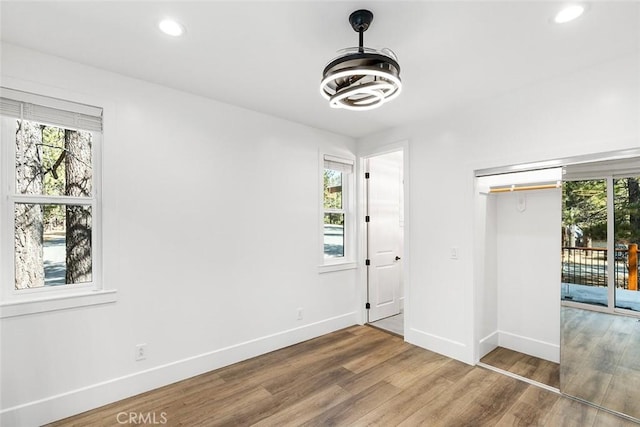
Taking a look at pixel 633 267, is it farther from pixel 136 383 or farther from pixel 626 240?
pixel 136 383

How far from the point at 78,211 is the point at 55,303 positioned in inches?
28.7

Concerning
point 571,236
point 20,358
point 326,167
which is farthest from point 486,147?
point 20,358

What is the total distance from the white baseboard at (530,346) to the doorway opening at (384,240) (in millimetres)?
1230

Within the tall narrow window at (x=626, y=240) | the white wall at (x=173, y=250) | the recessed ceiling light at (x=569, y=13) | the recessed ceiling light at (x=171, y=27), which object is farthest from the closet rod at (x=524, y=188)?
the recessed ceiling light at (x=171, y=27)

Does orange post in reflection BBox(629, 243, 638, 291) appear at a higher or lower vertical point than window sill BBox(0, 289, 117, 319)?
higher

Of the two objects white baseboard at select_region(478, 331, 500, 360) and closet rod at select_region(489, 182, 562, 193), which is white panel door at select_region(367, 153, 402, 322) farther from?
closet rod at select_region(489, 182, 562, 193)

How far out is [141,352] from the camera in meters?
2.60

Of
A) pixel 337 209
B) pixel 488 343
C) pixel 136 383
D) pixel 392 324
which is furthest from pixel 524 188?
pixel 136 383

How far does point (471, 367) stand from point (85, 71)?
4425 millimetres

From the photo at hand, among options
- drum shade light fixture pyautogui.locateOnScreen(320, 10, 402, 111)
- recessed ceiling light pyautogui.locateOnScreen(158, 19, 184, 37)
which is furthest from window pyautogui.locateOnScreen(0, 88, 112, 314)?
drum shade light fixture pyautogui.locateOnScreen(320, 10, 402, 111)

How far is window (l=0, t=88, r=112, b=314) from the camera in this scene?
2.19 metres

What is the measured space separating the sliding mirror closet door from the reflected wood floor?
0.27 meters

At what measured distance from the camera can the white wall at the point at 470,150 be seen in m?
2.34

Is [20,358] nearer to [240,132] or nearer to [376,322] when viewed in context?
[240,132]
